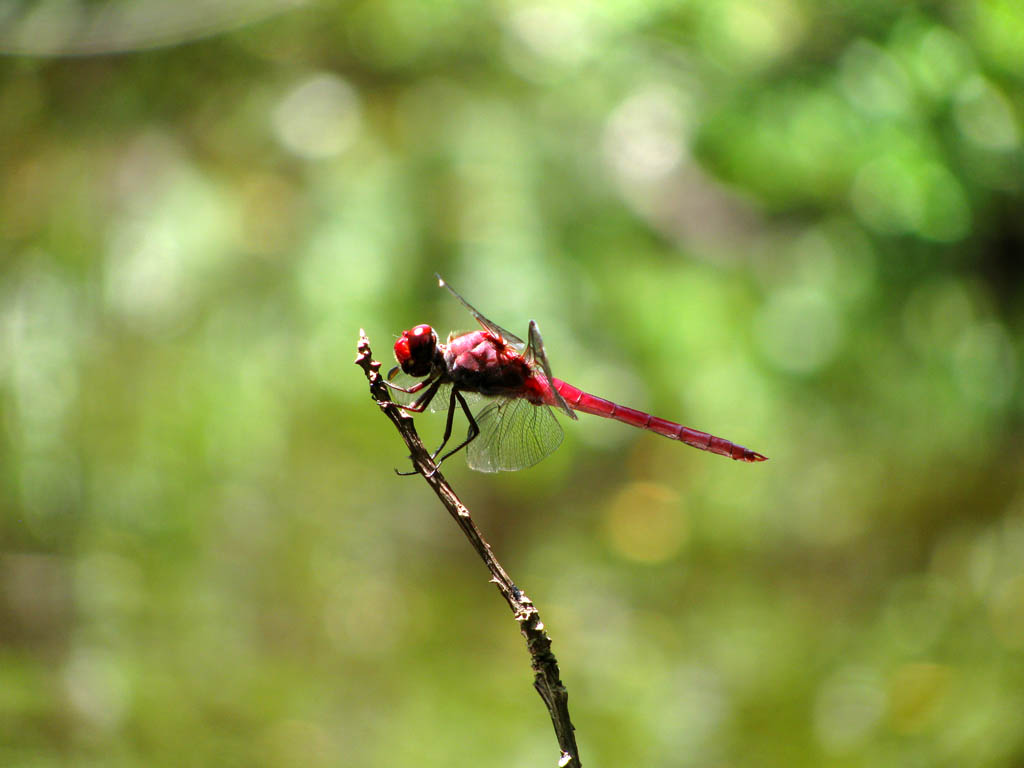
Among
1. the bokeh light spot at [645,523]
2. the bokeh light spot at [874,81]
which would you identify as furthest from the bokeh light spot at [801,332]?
the bokeh light spot at [645,523]

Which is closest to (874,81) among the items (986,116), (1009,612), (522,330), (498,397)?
(986,116)

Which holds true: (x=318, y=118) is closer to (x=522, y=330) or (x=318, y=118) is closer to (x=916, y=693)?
(x=522, y=330)

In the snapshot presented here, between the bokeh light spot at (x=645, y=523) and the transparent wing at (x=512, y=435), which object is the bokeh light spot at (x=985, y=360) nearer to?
the bokeh light spot at (x=645, y=523)

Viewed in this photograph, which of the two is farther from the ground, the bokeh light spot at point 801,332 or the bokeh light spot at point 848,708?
the bokeh light spot at point 801,332

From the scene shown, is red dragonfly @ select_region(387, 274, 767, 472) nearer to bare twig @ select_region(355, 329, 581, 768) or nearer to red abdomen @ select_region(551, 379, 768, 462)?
red abdomen @ select_region(551, 379, 768, 462)

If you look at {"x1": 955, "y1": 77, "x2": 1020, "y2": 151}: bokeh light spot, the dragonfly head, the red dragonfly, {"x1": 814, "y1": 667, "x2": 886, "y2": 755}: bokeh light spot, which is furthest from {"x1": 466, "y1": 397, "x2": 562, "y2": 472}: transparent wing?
{"x1": 955, "y1": 77, "x2": 1020, "y2": 151}: bokeh light spot

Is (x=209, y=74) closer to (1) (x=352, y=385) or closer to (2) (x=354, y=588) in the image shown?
(1) (x=352, y=385)

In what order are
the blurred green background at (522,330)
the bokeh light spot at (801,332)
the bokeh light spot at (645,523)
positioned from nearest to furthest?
the blurred green background at (522,330) < the bokeh light spot at (801,332) < the bokeh light spot at (645,523)
